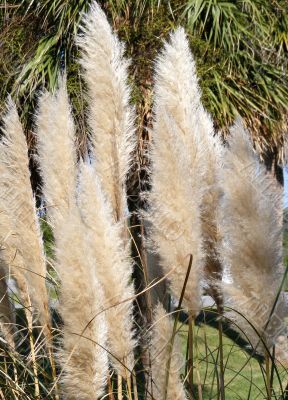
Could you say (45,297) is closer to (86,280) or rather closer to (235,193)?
(86,280)

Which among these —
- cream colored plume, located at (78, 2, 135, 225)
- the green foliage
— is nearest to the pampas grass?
cream colored plume, located at (78, 2, 135, 225)

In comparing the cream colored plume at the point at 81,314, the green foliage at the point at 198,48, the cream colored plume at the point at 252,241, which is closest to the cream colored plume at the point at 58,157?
the cream colored plume at the point at 81,314

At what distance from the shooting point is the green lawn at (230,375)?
8.01 ft

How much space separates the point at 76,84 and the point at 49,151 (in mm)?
4404

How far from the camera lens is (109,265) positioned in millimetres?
1956

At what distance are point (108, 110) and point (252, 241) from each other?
83 centimetres

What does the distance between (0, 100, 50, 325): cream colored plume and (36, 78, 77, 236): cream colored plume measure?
0.24ft

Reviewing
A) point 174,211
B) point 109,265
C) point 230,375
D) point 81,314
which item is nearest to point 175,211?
point 174,211

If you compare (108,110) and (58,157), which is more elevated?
(108,110)

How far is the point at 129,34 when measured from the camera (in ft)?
23.2

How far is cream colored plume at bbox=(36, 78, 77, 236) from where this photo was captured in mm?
2518

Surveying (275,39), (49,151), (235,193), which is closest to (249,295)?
(235,193)

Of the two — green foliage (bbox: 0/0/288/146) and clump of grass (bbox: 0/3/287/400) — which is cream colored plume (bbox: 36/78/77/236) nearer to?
clump of grass (bbox: 0/3/287/400)

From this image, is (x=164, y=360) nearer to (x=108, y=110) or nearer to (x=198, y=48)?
(x=108, y=110)
